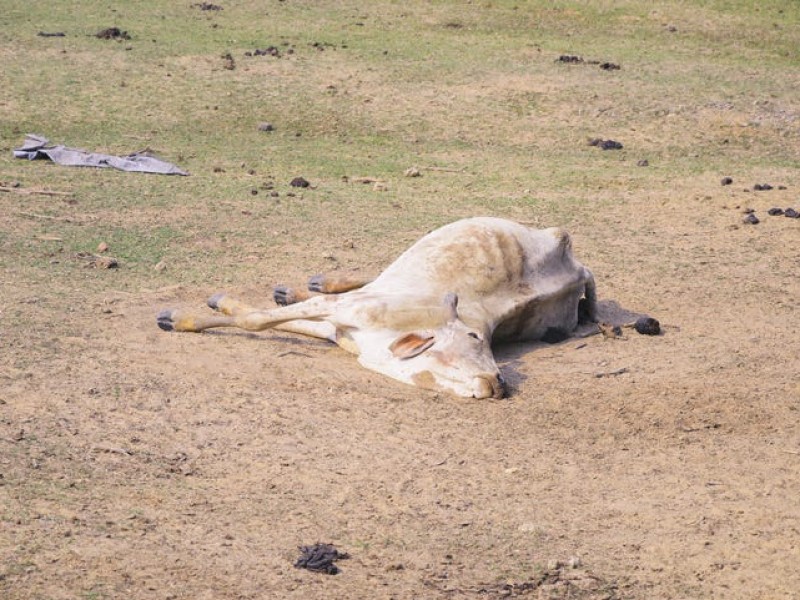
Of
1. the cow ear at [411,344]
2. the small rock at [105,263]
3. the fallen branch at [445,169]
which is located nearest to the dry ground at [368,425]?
the small rock at [105,263]

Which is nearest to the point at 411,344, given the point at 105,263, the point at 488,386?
the point at 488,386

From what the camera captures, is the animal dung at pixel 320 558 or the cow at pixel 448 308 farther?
the cow at pixel 448 308

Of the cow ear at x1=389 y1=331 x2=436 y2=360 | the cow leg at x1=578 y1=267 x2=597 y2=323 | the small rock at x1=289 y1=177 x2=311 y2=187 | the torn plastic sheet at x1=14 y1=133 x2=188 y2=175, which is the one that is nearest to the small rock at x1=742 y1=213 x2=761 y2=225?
the cow leg at x1=578 y1=267 x2=597 y2=323

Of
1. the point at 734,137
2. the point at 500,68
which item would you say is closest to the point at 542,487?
the point at 734,137

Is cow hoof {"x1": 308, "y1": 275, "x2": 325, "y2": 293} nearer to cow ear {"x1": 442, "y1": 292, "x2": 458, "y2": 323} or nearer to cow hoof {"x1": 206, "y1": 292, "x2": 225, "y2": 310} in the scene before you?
cow hoof {"x1": 206, "y1": 292, "x2": 225, "y2": 310}

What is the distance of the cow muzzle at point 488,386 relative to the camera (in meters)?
6.46

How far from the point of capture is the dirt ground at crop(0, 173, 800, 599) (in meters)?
4.66

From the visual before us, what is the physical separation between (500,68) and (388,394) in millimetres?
8832

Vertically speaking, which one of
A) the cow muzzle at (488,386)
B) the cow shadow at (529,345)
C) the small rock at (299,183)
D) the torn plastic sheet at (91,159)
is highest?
the cow muzzle at (488,386)

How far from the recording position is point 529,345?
24.8 feet

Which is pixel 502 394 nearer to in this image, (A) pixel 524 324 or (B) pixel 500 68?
(A) pixel 524 324

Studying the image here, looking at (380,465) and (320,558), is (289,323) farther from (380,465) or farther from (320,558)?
(320,558)

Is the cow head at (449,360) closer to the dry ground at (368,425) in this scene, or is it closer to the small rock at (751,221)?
the dry ground at (368,425)

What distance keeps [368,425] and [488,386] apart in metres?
0.72
